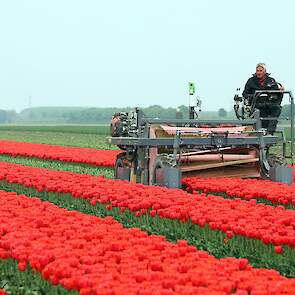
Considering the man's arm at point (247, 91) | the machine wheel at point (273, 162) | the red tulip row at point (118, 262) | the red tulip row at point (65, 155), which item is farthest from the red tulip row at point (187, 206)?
the red tulip row at point (65, 155)

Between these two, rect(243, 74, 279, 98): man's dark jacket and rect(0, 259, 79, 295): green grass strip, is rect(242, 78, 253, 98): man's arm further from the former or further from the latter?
rect(0, 259, 79, 295): green grass strip

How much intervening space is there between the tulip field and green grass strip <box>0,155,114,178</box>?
6920 mm

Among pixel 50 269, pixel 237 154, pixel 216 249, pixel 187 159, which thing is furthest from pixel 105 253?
pixel 237 154

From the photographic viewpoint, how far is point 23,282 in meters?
5.79

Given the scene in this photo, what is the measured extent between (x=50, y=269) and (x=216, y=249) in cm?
268

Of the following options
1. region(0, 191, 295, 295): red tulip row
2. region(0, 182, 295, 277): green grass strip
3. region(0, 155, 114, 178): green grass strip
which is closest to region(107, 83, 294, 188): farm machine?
region(0, 182, 295, 277): green grass strip

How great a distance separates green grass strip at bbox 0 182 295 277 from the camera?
678cm

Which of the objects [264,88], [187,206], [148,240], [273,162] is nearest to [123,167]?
[273,162]

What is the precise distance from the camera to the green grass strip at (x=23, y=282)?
17.7 feet

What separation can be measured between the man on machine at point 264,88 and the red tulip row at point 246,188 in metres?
2.39

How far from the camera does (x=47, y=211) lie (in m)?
8.70

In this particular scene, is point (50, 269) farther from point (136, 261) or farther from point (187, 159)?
point (187, 159)

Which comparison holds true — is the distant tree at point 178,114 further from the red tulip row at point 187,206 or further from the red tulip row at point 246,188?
the red tulip row at point 187,206

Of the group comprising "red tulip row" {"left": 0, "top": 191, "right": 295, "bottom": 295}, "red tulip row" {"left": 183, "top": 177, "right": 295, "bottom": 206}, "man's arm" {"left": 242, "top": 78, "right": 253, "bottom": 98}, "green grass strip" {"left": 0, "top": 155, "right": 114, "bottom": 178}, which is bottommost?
"green grass strip" {"left": 0, "top": 155, "right": 114, "bottom": 178}
